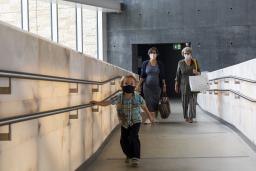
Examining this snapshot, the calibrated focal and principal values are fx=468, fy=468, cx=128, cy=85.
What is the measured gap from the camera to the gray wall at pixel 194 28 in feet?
68.4

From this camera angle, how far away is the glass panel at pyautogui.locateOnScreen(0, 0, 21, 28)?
14.9m

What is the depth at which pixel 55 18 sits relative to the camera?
1892cm

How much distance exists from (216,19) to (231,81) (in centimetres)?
1316

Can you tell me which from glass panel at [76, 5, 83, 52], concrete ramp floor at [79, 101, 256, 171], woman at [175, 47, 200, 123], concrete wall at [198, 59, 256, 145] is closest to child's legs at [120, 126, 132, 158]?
concrete ramp floor at [79, 101, 256, 171]

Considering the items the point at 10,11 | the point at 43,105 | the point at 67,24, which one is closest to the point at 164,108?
the point at 43,105

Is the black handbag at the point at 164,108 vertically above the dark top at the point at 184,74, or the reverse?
the dark top at the point at 184,74

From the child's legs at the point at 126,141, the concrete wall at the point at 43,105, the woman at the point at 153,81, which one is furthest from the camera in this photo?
the woman at the point at 153,81

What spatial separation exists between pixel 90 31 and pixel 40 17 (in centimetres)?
454

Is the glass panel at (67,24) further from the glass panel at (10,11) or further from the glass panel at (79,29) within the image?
the glass panel at (10,11)

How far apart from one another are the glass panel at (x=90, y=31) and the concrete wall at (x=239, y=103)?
11145 millimetres

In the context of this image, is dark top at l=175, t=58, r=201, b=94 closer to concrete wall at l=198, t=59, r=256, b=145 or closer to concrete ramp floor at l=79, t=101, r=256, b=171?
concrete wall at l=198, t=59, r=256, b=145

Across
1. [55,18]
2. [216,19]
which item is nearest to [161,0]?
[216,19]

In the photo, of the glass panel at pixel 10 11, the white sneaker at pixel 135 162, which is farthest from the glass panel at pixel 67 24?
the white sneaker at pixel 135 162

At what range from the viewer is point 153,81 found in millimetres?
9383
